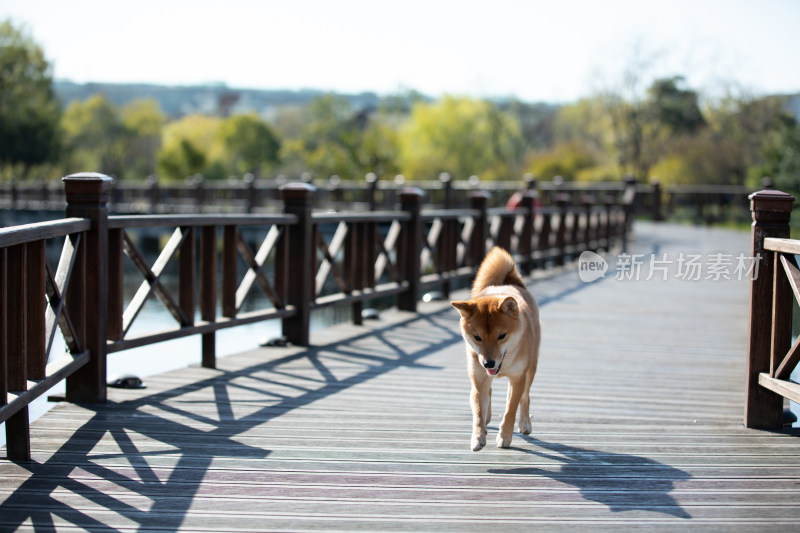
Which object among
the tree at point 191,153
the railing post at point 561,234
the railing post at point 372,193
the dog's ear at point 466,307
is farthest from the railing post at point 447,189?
the tree at point 191,153

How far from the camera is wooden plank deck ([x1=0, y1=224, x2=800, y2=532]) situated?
3.22 meters

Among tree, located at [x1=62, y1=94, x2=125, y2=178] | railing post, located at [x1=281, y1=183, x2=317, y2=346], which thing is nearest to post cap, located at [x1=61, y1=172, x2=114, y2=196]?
railing post, located at [x1=281, y1=183, x2=317, y2=346]

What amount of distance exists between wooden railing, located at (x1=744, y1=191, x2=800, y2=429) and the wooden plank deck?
147 millimetres

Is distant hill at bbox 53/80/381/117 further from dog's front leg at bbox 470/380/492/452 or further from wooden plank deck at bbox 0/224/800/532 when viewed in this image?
dog's front leg at bbox 470/380/492/452

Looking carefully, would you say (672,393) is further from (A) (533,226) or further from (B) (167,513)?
(A) (533,226)

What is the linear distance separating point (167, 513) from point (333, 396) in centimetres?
214

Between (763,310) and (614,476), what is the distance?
1479mm

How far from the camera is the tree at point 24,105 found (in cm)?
4925

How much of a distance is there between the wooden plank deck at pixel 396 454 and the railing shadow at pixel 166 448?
11mm

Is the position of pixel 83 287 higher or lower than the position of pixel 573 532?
higher

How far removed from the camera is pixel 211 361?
243 inches

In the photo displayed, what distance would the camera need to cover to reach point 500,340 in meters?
3.77

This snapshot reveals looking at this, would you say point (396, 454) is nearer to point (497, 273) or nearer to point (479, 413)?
point (479, 413)

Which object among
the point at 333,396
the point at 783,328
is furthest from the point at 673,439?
the point at 333,396
